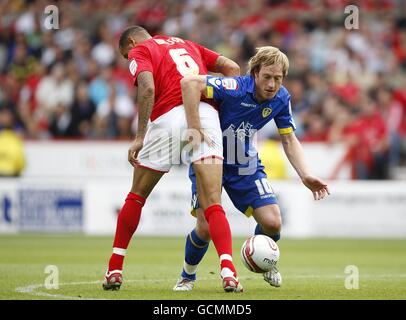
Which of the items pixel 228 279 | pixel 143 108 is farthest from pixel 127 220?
pixel 228 279

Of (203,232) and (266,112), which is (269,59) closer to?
(266,112)

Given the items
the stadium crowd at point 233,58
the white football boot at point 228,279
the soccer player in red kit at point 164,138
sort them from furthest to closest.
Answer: the stadium crowd at point 233,58 → the soccer player in red kit at point 164,138 → the white football boot at point 228,279

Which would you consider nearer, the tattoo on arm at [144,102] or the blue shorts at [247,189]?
the tattoo on arm at [144,102]

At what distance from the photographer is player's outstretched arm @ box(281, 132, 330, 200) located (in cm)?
810

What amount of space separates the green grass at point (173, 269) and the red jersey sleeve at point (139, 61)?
1878 millimetres

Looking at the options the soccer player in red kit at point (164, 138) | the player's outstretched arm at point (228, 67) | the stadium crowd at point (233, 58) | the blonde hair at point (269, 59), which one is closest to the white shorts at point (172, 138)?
the soccer player in red kit at point (164, 138)

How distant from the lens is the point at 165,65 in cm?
830

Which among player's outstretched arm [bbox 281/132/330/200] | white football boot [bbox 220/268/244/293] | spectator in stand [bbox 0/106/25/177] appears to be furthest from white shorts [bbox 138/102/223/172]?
spectator in stand [bbox 0/106/25/177]

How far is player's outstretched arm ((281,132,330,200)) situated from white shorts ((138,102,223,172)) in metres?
0.78

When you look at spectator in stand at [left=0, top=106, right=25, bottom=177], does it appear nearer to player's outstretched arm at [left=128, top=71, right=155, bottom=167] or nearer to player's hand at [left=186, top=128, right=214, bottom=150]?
player's outstretched arm at [left=128, top=71, right=155, bottom=167]

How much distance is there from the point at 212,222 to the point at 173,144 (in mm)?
811

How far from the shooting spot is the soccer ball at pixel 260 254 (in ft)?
25.4

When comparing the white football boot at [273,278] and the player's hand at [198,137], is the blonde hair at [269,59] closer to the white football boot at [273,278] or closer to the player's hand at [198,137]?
the player's hand at [198,137]
